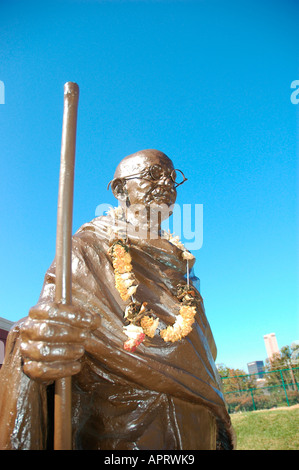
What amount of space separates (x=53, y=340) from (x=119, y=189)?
2.11 metres

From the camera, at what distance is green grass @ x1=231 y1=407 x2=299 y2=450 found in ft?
38.1

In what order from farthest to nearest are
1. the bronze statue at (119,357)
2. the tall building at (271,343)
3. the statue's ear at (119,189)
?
the tall building at (271,343), the statue's ear at (119,189), the bronze statue at (119,357)

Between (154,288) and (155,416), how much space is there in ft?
3.48

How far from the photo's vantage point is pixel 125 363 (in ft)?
7.93

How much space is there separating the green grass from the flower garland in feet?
35.8

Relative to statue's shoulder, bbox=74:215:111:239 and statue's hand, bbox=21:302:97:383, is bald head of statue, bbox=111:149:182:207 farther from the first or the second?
statue's hand, bbox=21:302:97:383

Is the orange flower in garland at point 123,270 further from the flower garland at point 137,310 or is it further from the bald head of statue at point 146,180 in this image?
the bald head of statue at point 146,180

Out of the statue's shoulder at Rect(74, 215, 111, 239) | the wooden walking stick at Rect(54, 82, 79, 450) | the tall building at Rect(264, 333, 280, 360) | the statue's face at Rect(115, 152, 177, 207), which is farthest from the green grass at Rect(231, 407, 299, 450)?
the tall building at Rect(264, 333, 280, 360)

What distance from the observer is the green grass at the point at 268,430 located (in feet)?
38.1

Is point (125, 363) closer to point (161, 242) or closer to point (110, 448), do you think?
point (110, 448)

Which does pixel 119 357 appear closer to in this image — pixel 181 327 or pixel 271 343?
pixel 181 327

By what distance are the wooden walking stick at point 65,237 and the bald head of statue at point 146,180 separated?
4.42 feet

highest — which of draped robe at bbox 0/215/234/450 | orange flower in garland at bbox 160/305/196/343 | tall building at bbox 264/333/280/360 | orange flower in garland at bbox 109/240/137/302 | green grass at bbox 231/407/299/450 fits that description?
tall building at bbox 264/333/280/360

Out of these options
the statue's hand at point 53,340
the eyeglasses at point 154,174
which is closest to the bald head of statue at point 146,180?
the eyeglasses at point 154,174
